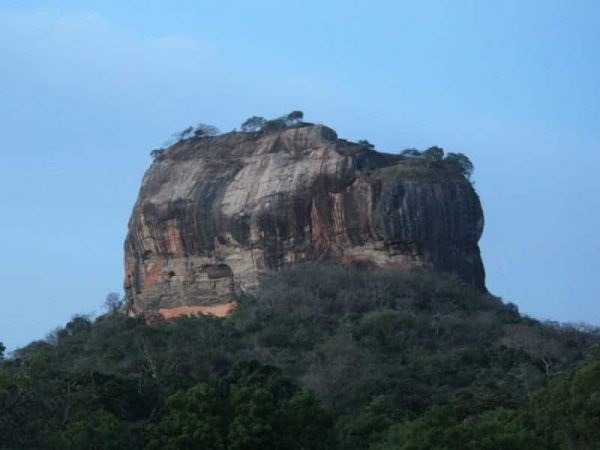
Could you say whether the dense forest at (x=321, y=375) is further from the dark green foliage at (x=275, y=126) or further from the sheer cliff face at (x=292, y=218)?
the dark green foliage at (x=275, y=126)

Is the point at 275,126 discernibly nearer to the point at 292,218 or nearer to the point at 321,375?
the point at 292,218

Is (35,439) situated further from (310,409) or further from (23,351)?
(23,351)

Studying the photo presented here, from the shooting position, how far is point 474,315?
57719 millimetres

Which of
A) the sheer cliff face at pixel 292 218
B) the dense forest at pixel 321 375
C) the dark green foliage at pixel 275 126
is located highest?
the dark green foliage at pixel 275 126

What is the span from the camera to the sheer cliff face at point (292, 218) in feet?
193

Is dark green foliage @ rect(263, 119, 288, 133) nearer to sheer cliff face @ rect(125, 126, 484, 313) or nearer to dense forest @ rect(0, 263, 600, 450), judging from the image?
sheer cliff face @ rect(125, 126, 484, 313)

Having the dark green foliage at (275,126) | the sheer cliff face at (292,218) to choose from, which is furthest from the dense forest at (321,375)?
the dark green foliage at (275,126)

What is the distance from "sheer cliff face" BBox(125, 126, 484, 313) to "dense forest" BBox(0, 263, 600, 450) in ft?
3.41

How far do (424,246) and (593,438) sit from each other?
94.0 ft

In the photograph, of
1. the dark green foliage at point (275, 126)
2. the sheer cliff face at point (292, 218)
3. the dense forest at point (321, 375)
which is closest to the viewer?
the dense forest at point (321, 375)

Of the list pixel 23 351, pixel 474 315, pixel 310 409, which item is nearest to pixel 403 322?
pixel 474 315

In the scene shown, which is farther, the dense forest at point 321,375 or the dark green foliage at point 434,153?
the dark green foliage at point 434,153

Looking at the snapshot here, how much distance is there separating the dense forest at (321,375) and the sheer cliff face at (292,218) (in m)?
1.04

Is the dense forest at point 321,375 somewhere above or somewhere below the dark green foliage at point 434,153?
below
